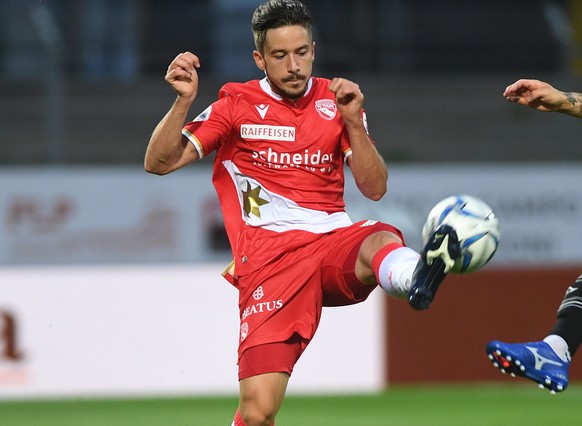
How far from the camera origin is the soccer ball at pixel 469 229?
4.25 metres

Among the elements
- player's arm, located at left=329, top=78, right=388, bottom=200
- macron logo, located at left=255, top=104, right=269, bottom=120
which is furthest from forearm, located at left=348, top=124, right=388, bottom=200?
macron logo, located at left=255, top=104, right=269, bottom=120

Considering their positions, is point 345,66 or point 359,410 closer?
point 359,410

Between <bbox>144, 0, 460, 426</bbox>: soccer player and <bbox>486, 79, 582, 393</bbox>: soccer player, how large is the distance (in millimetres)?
589

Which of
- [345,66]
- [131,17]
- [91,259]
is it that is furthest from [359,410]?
[131,17]

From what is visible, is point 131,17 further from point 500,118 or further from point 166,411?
point 166,411

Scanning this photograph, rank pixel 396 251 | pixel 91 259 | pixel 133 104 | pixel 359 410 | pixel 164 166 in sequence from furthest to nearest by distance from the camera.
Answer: pixel 133 104 → pixel 91 259 → pixel 359 410 → pixel 164 166 → pixel 396 251

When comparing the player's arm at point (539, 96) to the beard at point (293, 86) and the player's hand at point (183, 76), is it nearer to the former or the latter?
the beard at point (293, 86)

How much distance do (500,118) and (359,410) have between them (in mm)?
4782

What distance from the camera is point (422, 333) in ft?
35.5

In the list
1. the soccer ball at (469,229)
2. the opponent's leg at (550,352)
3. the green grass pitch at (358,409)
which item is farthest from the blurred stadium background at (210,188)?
the soccer ball at (469,229)

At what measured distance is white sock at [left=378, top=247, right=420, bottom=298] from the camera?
4.39 meters

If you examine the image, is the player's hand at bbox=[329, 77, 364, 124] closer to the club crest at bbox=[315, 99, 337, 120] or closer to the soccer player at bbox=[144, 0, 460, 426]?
the soccer player at bbox=[144, 0, 460, 426]

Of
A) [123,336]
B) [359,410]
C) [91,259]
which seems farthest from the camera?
[91,259]

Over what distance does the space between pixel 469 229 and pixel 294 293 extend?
40.3 inches
